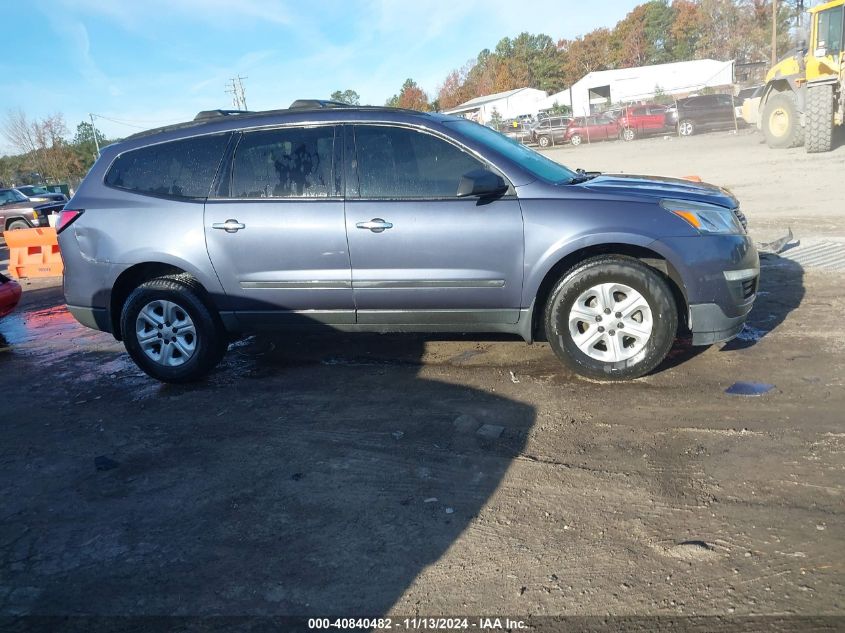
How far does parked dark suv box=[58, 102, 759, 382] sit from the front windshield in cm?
3

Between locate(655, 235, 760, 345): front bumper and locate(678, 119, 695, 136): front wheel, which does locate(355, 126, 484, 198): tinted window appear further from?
locate(678, 119, 695, 136): front wheel

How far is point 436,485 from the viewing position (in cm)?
335

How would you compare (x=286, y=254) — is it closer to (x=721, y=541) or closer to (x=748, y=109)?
(x=721, y=541)

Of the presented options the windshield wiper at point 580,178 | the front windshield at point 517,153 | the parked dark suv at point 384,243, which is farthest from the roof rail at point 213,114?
the windshield wiper at point 580,178

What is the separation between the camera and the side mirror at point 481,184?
429 centimetres

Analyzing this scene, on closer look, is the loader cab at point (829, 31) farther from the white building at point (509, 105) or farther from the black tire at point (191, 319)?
the white building at point (509, 105)

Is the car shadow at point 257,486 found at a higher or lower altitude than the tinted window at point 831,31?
lower

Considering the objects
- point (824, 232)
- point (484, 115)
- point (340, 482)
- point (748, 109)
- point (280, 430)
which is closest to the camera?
point (340, 482)

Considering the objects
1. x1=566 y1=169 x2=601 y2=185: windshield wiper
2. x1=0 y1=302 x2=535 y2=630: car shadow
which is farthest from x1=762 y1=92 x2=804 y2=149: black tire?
x1=0 y1=302 x2=535 y2=630: car shadow

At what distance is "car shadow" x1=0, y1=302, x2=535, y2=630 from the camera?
2.72m

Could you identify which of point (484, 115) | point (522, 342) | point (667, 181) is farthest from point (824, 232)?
point (484, 115)

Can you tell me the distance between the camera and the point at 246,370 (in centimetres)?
542

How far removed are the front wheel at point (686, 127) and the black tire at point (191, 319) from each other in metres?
31.7

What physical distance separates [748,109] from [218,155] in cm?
2221
